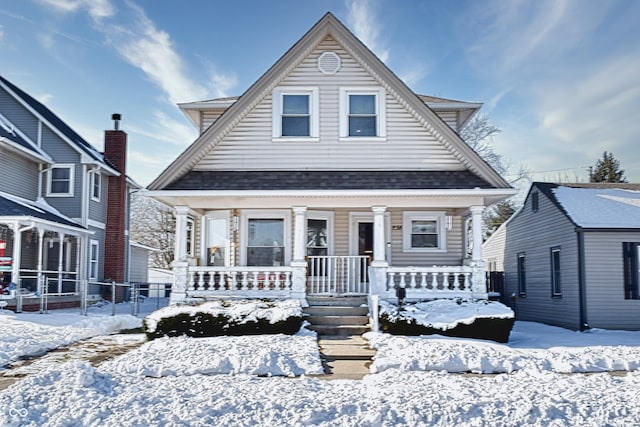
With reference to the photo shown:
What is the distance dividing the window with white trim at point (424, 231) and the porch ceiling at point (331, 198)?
1545 millimetres

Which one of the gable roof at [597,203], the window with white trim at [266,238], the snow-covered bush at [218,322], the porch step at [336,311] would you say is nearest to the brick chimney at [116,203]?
the window with white trim at [266,238]

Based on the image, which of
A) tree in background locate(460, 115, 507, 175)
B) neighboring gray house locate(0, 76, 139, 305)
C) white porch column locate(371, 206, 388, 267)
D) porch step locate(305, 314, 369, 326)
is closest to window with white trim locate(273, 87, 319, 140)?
white porch column locate(371, 206, 388, 267)

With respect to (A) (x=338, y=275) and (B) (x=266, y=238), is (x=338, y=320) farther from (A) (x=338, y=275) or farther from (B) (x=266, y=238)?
(B) (x=266, y=238)

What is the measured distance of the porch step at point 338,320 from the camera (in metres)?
11.9

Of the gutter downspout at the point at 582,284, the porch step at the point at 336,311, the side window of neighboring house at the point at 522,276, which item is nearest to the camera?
the porch step at the point at 336,311

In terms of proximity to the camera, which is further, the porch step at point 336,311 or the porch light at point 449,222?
the porch light at point 449,222

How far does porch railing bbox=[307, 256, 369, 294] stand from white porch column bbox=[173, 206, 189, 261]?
306 cm

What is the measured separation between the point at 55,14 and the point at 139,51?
7.44 feet

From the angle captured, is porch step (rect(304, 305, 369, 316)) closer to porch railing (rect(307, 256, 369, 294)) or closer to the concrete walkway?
the concrete walkway

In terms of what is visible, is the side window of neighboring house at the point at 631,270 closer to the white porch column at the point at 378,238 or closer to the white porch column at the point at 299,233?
the white porch column at the point at 378,238

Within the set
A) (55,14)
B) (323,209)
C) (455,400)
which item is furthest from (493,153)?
(455,400)

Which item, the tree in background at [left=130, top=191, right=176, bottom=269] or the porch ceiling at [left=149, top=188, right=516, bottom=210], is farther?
the tree in background at [left=130, top=191, right=176, bottom=269]

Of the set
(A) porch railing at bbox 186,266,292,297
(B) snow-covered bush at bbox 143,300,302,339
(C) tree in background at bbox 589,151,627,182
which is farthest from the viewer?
(C) tree in background at bbox 589,151,627,182

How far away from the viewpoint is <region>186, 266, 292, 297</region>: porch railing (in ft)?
42.4
